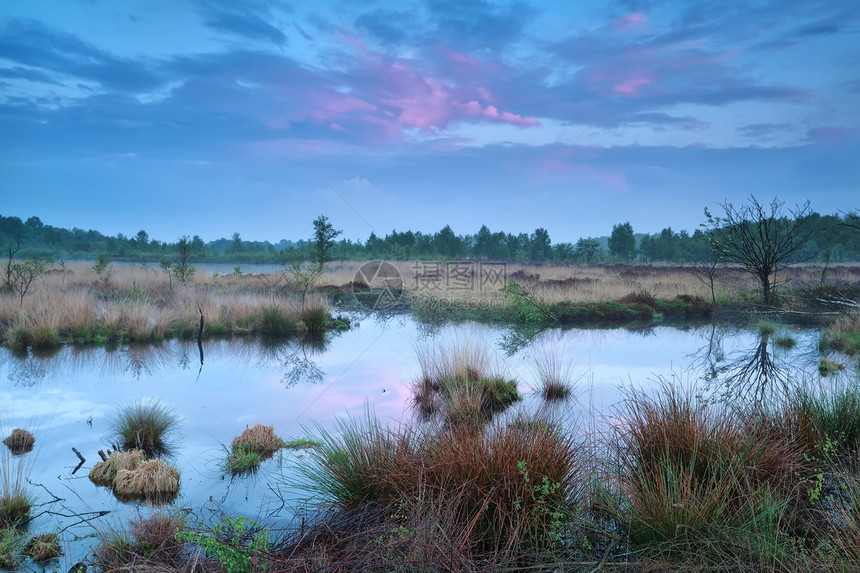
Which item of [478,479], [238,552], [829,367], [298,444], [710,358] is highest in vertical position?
[478,479]

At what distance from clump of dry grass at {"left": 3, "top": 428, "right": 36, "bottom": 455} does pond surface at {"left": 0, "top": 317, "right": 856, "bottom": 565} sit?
0.11 meters

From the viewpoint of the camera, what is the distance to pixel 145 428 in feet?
21.8

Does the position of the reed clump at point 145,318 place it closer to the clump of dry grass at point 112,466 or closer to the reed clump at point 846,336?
the clump of dry grass at point 112,466

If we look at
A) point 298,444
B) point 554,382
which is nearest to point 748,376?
point 554,382

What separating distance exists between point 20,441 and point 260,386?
3672mm

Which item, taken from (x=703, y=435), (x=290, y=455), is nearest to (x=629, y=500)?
(x=703, y=435)

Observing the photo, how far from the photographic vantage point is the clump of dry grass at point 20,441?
6.34 meters

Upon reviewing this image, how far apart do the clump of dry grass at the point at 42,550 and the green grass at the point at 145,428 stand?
2163mm

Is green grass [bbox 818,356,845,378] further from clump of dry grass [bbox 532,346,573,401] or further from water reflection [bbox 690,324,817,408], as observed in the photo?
clump of dry grass [bbox 532,346,573,401]

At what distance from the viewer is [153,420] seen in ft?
22.4

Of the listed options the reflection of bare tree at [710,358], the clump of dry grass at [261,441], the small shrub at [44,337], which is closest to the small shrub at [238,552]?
the clump of dry grass at [261,441]

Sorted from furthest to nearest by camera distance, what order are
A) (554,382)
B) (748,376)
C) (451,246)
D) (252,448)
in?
(451,246) < (748,376) < (554,382) < (252,448)

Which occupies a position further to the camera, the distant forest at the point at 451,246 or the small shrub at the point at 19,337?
the distant forest at the point at 451,246
